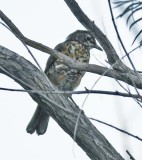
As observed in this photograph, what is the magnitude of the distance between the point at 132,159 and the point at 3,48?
119cm

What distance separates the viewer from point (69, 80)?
646 centimetres

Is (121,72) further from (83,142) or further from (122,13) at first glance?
(83,142)

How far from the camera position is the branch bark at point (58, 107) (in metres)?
3.20

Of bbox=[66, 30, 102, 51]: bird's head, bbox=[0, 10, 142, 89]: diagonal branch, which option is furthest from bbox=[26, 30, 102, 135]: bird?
bbox=[0, 10, 142, 89]: diagonal branch

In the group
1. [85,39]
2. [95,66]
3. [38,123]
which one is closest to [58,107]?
[95,66]

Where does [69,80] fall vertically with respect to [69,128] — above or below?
above

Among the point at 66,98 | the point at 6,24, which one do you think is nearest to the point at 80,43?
the point at 66,98

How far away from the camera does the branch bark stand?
3.20 metres

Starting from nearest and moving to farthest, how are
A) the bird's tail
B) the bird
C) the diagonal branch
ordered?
the diagonal branch
the bird's tail
the bird

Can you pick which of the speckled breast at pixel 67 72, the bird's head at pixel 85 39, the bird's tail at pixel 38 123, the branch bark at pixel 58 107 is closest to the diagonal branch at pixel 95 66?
the branch bark at pixel 58 107

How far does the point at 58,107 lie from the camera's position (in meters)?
3.26

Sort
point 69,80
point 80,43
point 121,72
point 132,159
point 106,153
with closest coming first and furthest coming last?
point 132,159, point 121,72, point 106,153, point 69,80, point 80,43

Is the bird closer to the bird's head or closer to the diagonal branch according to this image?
the bird's head

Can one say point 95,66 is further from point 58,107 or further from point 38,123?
point 38,123
